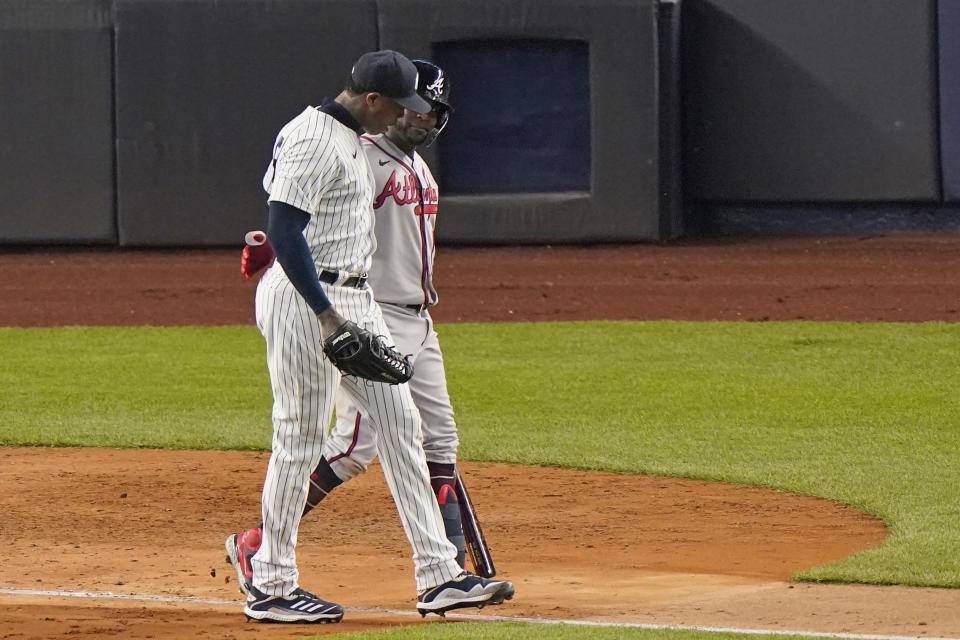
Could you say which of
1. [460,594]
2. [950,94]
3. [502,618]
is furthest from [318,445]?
[950,94]

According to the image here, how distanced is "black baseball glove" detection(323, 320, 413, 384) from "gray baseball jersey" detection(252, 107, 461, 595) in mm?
110

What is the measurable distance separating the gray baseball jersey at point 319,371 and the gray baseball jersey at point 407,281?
0.45 m

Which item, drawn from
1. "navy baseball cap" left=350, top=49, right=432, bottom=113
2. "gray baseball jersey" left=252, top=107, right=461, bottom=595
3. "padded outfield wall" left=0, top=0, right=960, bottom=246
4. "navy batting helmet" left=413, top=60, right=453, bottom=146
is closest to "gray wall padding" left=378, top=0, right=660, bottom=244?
"padded outfield wall" left=0, top=0, right=960, bottom=246

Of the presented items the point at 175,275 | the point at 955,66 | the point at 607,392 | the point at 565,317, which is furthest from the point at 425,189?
the point at 955,66

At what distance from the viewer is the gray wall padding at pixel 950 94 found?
17.8m

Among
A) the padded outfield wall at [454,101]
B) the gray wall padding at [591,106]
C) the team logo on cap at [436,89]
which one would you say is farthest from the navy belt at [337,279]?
the padded outfield wall at [454,101]

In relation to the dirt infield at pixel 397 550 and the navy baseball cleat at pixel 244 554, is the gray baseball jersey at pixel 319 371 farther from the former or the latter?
the dirt infield at pixel 397 550

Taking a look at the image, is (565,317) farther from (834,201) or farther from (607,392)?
(834,201)

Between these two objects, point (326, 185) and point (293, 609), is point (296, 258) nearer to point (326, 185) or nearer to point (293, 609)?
point (326, 185)

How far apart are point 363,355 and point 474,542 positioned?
3.56ft

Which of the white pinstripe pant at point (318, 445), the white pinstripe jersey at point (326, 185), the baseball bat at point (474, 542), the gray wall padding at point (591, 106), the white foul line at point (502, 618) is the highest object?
the gray wall padding at point (591, 106)

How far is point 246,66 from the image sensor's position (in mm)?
17594

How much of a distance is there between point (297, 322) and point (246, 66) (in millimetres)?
13670

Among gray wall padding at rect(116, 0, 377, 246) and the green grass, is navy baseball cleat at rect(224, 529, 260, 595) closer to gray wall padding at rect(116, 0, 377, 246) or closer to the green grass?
the green grass
